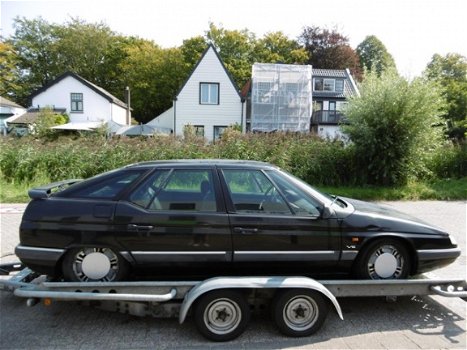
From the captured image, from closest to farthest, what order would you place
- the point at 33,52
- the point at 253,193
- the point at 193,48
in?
the point at 253,193, the point at 193,48, the point at 33,52

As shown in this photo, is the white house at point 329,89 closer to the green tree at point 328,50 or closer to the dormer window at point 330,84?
the dormer window at point 330,84

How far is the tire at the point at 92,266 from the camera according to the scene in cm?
354

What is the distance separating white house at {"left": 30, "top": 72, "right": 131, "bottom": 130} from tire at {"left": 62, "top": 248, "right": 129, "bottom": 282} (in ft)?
97.5

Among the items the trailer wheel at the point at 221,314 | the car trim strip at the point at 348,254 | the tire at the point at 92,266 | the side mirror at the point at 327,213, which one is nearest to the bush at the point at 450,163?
the car trim strip at the point at 348,254

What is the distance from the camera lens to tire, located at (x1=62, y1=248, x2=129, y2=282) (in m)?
3.54

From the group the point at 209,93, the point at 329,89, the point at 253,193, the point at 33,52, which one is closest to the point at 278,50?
the point at 329,89

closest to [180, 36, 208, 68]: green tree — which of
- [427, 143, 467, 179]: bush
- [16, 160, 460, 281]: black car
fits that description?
[427, 143, 467, 179]: bush

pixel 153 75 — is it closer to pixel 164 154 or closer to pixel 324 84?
pixel 324 84

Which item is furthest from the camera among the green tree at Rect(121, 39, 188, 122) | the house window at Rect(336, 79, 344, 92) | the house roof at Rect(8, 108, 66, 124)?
the green tree at Rect(121, 39, 188, 122)

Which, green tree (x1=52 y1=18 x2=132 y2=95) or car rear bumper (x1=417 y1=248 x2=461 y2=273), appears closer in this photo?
car rear bumper (x1=417 y1=248 x2=461 y2=273)

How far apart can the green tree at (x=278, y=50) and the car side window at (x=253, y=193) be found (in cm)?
4078

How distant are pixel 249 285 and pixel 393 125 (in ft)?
32.8

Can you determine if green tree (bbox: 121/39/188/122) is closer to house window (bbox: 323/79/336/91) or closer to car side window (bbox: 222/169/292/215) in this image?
house window (bbox: 323/79/336/91)

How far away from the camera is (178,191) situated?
149 inches
